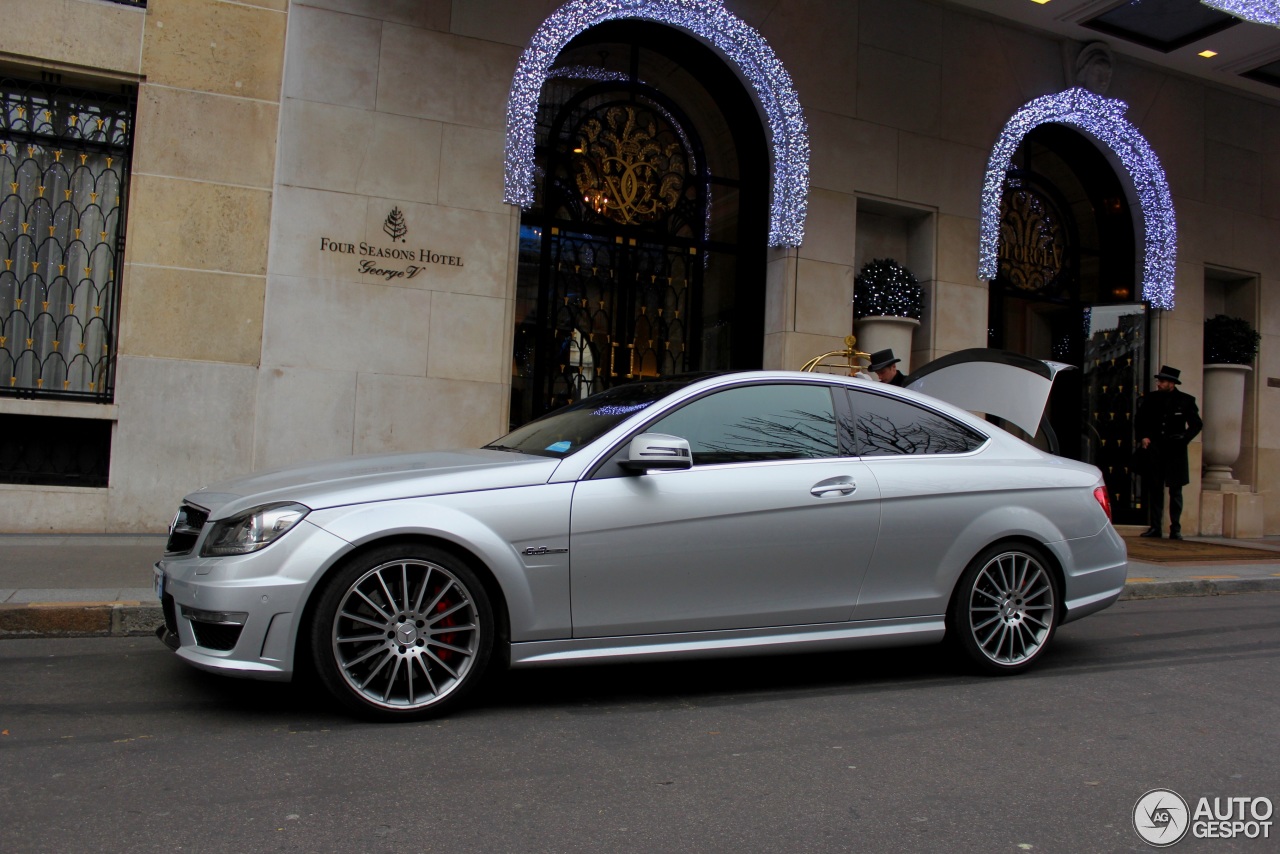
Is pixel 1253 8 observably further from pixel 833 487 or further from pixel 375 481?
pixel 375 481

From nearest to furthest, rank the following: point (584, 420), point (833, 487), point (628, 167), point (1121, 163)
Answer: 1. point (833, 487)
2. point (584, 420)
3. point (628, 167)
4. point (1121, 163)

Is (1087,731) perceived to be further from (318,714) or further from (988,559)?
(318,714)

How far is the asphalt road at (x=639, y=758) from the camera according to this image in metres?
3.17

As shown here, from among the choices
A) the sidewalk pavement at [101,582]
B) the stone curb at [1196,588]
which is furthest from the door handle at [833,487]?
the stone curb at [1196,588]

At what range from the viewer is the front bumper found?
13.4 ft

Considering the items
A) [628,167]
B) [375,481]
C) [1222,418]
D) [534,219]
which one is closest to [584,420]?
[375,481]

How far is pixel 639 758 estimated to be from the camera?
154 inches

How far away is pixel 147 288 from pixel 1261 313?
1456 cm

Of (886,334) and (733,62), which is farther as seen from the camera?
(886,334)

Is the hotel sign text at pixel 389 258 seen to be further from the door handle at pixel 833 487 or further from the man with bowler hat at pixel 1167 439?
the man with bowler hat at pixel 1167 439

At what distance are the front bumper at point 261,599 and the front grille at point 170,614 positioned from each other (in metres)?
0.27

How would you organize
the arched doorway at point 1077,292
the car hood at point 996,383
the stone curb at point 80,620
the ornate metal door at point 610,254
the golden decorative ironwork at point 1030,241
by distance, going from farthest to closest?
the golden decorative ironwork at point 1030,241 → the arched doorway at point 1077,292 → the ornate metal door at point 610,254 → the car hood at point 996,383 → the stone curb at point 80,620

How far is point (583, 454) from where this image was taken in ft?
15.3

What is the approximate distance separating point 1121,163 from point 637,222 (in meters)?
6.90
